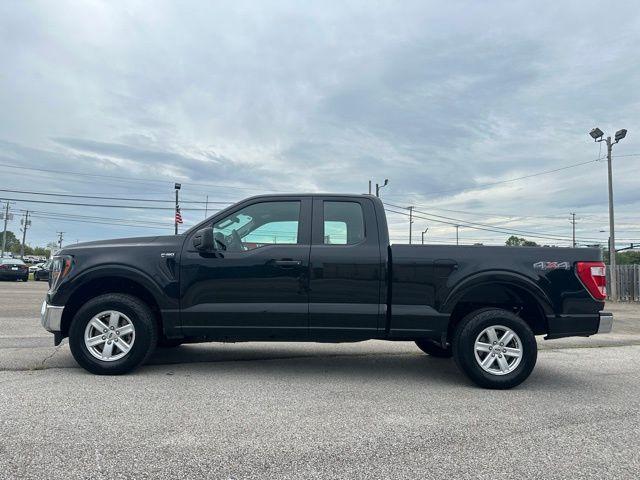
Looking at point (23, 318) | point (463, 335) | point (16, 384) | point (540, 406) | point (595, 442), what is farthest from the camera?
point (23, 318)

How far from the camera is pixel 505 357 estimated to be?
4758 mm

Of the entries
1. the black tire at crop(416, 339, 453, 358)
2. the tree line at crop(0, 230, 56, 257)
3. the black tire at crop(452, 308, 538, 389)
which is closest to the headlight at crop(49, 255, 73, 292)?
the black tire at crop(452, 308, 538, 389)

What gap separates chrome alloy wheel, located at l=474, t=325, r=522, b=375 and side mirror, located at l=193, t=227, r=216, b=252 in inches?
112

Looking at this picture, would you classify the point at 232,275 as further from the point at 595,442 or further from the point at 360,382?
the point at 595,442

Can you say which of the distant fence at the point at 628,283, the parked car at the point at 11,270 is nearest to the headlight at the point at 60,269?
the distant fence at the point at 628,283

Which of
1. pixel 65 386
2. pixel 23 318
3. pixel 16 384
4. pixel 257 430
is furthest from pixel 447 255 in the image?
pixel 23 318

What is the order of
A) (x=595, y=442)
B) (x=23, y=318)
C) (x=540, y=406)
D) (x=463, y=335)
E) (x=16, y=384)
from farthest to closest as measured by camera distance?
(x=23, y=318)
(x=463, y=335)
(x=16, y=384)
(x=540, y=406)
(x=595, y=442)

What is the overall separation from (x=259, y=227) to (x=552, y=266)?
306 centimetres

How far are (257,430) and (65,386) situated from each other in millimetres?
2166

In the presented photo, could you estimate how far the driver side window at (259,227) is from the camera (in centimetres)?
499

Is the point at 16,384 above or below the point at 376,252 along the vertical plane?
below

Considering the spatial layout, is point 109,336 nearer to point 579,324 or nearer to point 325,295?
point 325,295

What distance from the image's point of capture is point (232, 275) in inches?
191

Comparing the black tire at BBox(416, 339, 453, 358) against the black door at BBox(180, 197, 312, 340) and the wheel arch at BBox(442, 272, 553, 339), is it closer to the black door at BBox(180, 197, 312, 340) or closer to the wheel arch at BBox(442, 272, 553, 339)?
the wheel arch at BBox(442, 272, 553, 339)
